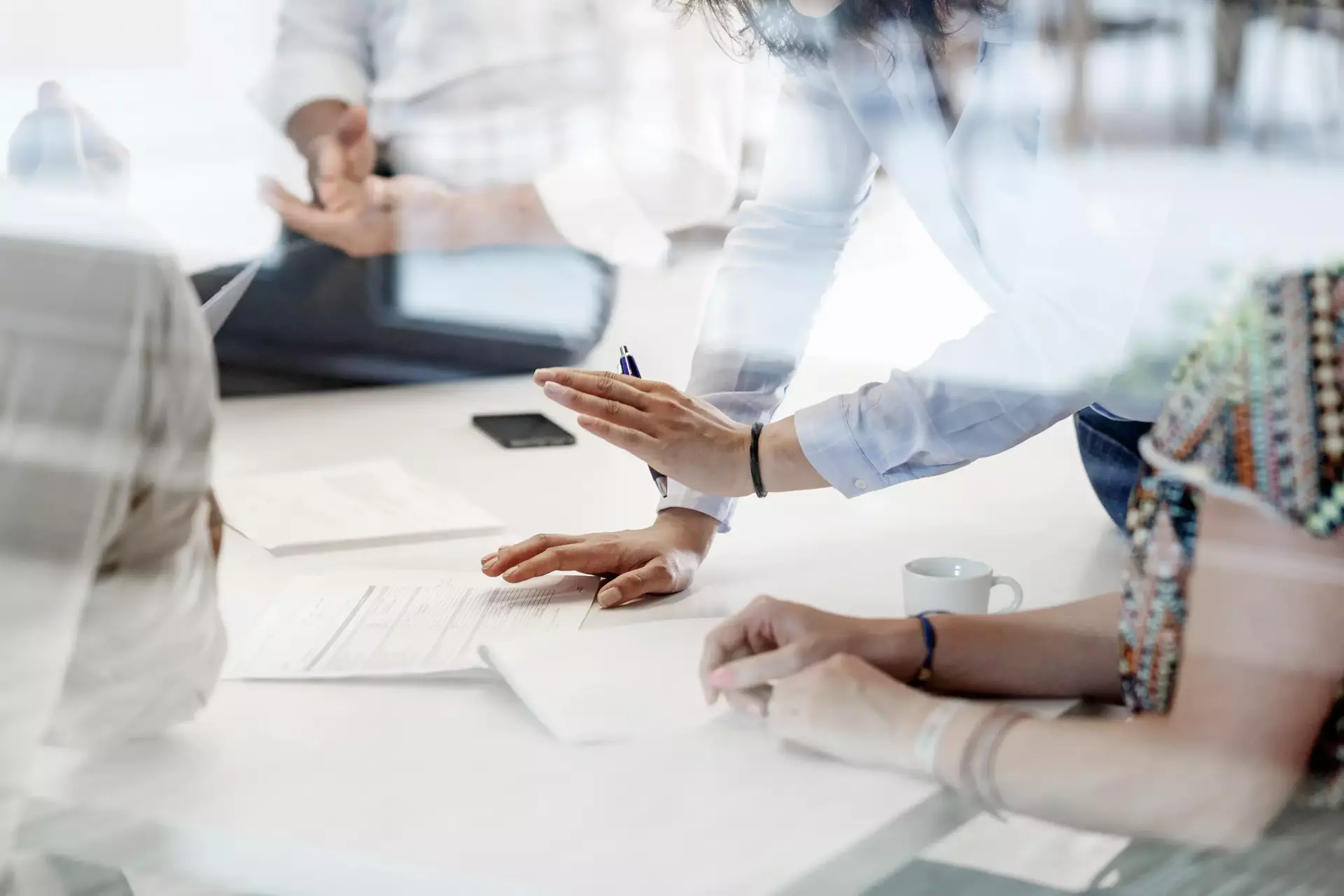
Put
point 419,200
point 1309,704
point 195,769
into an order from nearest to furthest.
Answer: point 1309,704 → point 195,769 → point 419,200

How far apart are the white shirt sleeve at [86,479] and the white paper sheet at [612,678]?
0.27 meters

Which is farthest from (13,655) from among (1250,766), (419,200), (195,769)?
(1250,766)

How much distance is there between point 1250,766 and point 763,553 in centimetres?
52

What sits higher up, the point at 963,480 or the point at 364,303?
the point at 364,303

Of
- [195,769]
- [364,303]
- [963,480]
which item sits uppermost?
→ [364,303]

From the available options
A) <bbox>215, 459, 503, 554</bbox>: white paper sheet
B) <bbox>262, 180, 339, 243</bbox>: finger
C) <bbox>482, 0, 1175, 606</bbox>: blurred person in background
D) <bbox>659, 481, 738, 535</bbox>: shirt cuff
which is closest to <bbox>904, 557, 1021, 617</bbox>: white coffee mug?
<bbox>482, 0, 1175, 606</bbox>: blurred person in background

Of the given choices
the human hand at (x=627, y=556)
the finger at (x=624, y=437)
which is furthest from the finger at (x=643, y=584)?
the finger at (x=624, y=437)

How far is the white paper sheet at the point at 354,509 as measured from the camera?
126 cm

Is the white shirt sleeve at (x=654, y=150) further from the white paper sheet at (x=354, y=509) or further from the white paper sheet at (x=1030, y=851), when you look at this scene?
the white paper sheet at (x=1030, y=851)

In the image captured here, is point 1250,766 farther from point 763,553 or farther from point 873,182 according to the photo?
point 873,182

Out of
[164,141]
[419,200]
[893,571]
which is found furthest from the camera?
[419,200]

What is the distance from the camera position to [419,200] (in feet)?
4.16

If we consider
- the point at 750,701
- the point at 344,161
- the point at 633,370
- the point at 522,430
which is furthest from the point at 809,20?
the point at 522,430

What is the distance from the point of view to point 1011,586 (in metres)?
1.06
